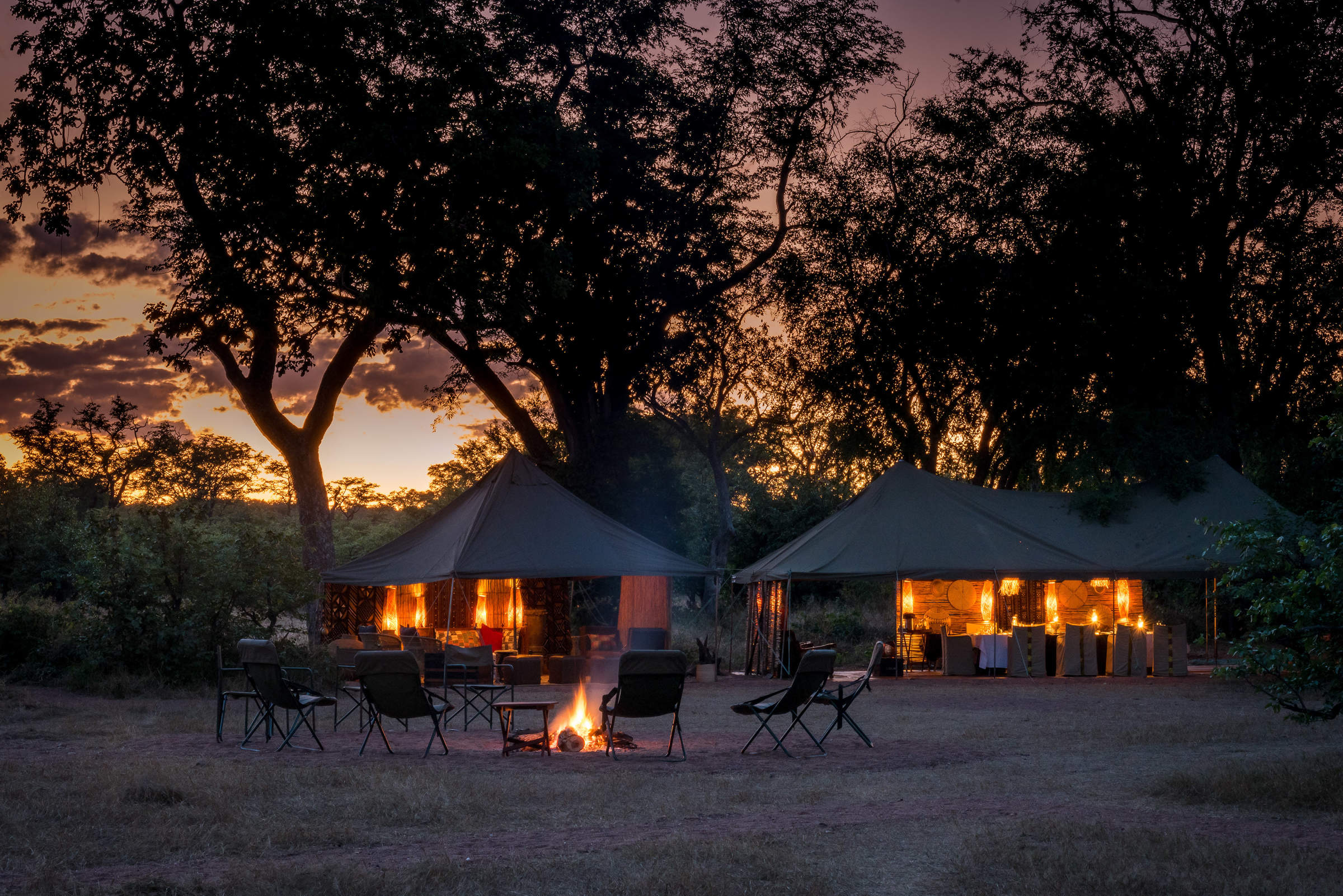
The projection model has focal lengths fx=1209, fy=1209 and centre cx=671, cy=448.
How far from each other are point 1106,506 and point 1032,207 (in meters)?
5.40

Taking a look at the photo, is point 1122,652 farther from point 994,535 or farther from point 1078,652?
point 994,535

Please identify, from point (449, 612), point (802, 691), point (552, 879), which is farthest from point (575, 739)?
point (449, 612)

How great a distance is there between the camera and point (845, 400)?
21656 millimetres

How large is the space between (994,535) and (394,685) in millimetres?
10603

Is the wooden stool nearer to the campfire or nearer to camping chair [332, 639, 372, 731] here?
the campfire

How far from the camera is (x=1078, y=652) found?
15.8 m

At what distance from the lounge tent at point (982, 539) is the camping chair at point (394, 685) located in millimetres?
8239

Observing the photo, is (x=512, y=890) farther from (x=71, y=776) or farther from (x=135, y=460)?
(x=135, y=460)

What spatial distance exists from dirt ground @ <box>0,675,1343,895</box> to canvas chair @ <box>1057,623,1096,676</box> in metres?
6.25

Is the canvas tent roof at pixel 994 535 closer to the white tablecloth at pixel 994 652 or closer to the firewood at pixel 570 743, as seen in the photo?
the white tablecloth at pixel 994 652

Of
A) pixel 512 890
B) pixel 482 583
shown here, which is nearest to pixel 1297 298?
pixel 482 583

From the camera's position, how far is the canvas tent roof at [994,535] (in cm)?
1584

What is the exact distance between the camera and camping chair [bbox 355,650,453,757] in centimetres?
791

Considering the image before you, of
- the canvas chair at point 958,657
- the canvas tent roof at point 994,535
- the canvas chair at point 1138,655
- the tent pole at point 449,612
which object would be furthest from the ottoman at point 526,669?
the canvas chair at point 1138,655
